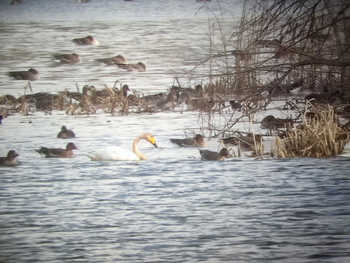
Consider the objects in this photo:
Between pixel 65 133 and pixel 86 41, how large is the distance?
10.1m

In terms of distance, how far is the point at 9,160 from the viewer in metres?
6.88

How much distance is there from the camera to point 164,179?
6.33m

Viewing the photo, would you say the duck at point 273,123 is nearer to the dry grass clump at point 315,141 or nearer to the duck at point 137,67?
the dry grass clump at point 315,141

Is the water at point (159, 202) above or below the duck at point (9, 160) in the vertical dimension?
below

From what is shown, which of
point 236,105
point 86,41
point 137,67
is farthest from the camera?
point 86,41

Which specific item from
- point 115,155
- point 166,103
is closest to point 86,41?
point 166,103

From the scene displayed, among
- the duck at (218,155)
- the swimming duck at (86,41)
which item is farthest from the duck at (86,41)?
the duck at (218,155)

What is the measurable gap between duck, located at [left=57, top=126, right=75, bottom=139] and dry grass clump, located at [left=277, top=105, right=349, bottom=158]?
88.8 inches

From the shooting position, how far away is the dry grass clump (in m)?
6.68

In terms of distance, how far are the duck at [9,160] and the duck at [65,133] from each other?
3.81 feet

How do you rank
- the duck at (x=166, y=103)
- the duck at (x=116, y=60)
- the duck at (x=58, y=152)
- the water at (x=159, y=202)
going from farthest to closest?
the duck at (x=116, y=60), the duck at (x=166, y=103), the duck at (x=58, y=152), the water at (x=159, y=202)

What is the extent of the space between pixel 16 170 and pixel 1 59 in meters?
9.34

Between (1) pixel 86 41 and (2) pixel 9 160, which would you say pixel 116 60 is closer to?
(1) pixel 86 41

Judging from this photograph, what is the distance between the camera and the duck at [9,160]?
685 centimetres
